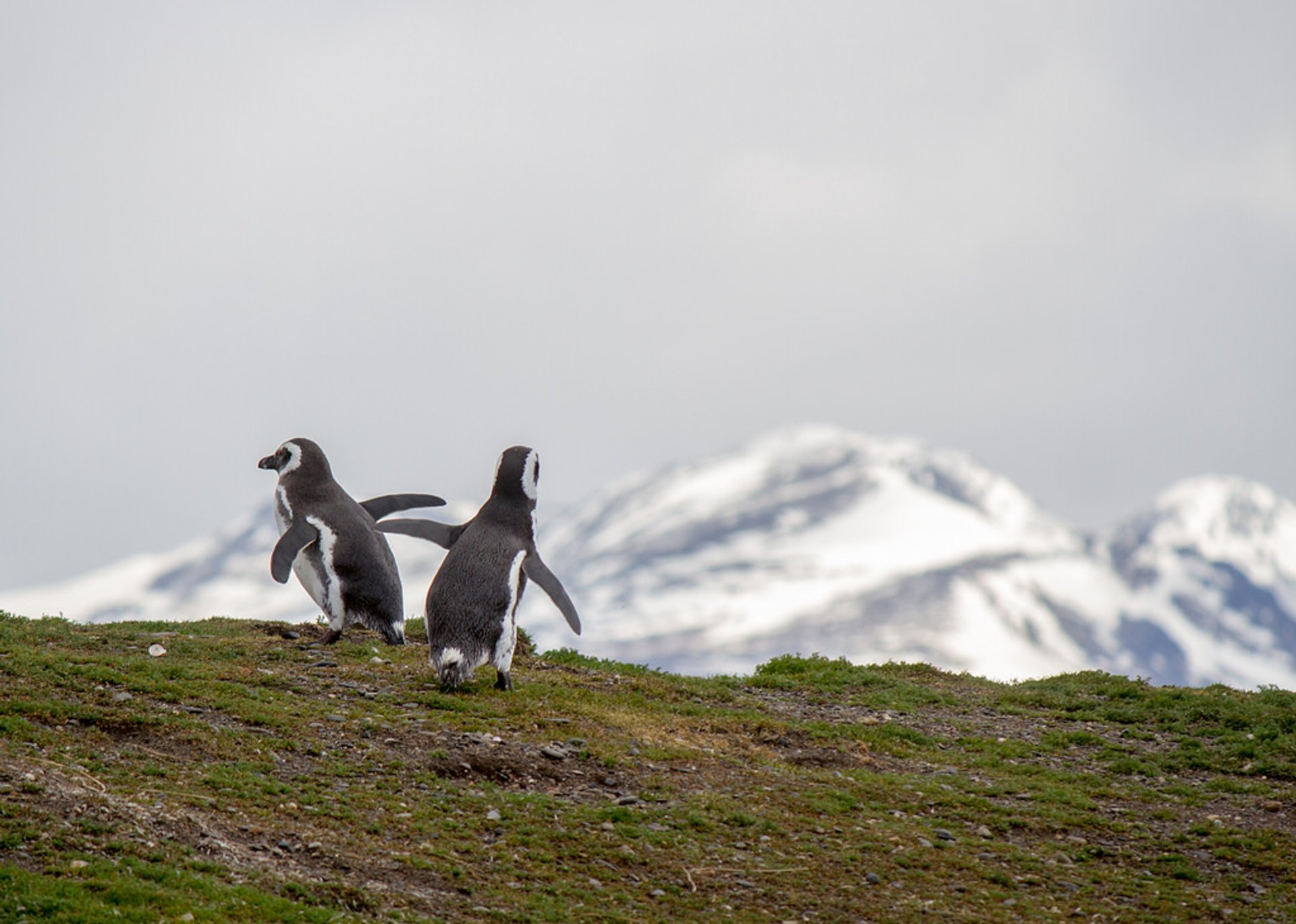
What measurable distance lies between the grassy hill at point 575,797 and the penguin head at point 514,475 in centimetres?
179

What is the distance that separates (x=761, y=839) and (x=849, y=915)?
1173 millimetres

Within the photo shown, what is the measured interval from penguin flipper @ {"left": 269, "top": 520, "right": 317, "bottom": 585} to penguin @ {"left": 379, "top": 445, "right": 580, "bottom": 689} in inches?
59.4

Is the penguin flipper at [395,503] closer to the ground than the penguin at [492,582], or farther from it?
farther from it

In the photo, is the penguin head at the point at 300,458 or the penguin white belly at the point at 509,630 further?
the penguin head at the point at 300,458

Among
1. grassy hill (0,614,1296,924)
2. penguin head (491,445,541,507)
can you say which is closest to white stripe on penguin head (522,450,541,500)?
penguin head (491,445,541,507)

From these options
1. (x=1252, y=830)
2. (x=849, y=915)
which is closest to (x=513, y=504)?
(x=849, y=915)

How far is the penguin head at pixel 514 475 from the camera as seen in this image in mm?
13383

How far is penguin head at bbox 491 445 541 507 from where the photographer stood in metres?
13.4

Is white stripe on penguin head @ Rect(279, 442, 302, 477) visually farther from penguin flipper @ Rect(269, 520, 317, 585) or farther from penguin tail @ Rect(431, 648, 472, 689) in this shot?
penguin tail @ Rect(431, 648, 472, 689)

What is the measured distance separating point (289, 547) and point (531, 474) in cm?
278

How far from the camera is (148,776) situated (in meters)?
9.00

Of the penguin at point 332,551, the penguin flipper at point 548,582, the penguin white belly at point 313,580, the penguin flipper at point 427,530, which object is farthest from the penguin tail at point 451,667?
the penguin white belly at point 313,580

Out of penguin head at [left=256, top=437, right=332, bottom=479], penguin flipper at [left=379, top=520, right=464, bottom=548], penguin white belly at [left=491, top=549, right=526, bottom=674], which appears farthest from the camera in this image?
penguin head at [left=256, top=437, right=332, bottom=479]

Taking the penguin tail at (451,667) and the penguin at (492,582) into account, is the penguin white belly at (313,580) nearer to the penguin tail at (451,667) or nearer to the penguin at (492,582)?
the penguin at (492,582)
